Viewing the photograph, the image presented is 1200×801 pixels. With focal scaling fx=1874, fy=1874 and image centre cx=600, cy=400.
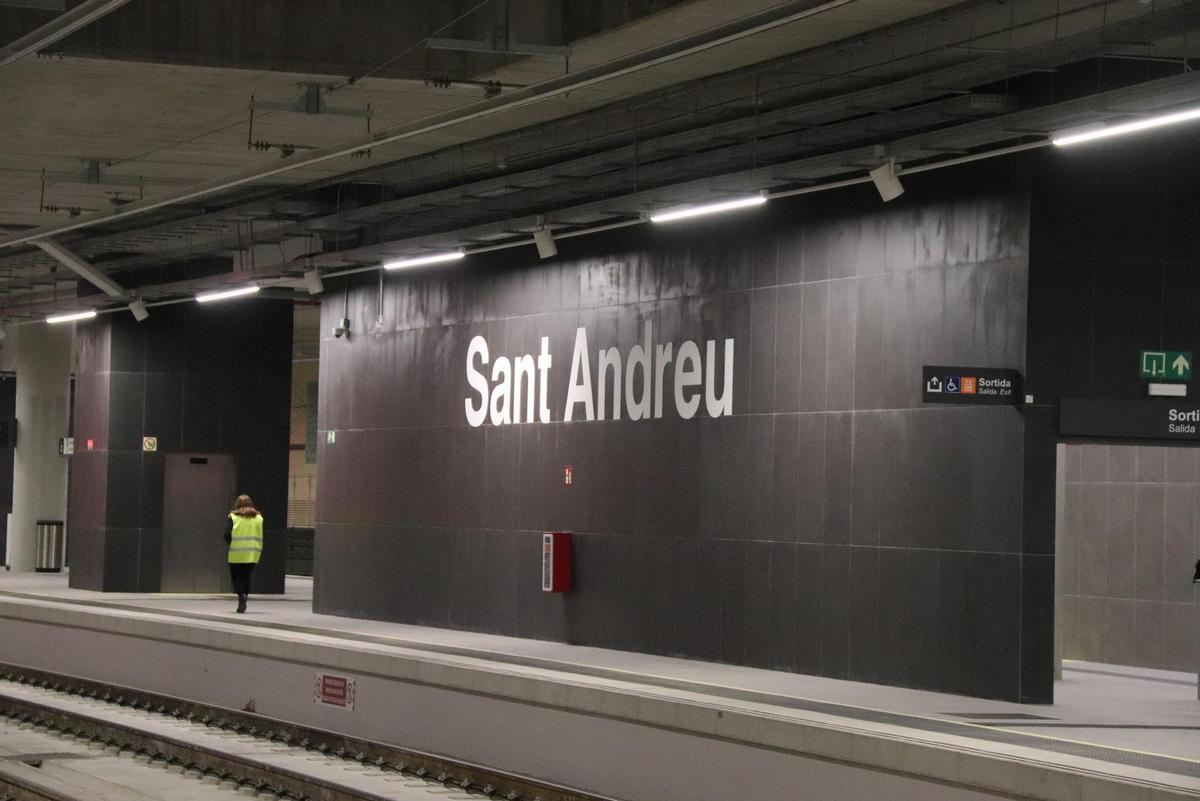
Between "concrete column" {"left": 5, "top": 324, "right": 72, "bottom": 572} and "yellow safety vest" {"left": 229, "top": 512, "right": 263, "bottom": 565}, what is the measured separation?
12601 millimetres

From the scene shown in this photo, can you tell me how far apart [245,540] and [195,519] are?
5.55 m

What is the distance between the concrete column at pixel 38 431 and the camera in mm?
36594

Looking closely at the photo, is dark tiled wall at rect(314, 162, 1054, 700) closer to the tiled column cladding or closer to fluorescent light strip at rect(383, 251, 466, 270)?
the tiled column cladding

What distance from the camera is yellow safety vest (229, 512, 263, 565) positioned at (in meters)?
25.3

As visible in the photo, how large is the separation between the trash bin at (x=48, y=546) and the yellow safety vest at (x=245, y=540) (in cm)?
1295

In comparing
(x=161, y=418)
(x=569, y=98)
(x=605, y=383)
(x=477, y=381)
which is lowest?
(x=161, y=418)

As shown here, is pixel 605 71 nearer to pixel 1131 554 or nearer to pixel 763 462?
pixel 763 462

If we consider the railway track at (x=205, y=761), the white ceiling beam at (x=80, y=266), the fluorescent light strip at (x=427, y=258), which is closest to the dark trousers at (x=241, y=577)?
the white ceiling beam at (x=80, y=266)

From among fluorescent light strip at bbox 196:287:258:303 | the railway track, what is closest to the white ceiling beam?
fluorescent light strip at bbox 196:287:258:303

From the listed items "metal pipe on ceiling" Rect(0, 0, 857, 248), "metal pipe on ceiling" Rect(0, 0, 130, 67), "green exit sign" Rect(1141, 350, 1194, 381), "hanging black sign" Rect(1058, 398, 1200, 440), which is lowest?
"hanging black sign" Rect(1058, 398, 1200, 440)

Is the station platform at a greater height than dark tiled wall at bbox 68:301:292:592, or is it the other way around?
dark tiled wall at bbox 68:301:292:592

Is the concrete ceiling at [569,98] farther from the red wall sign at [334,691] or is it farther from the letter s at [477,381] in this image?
the red wall sign at [334,691]

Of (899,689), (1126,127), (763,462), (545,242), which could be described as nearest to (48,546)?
(545,242)

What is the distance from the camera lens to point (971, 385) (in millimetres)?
15414
